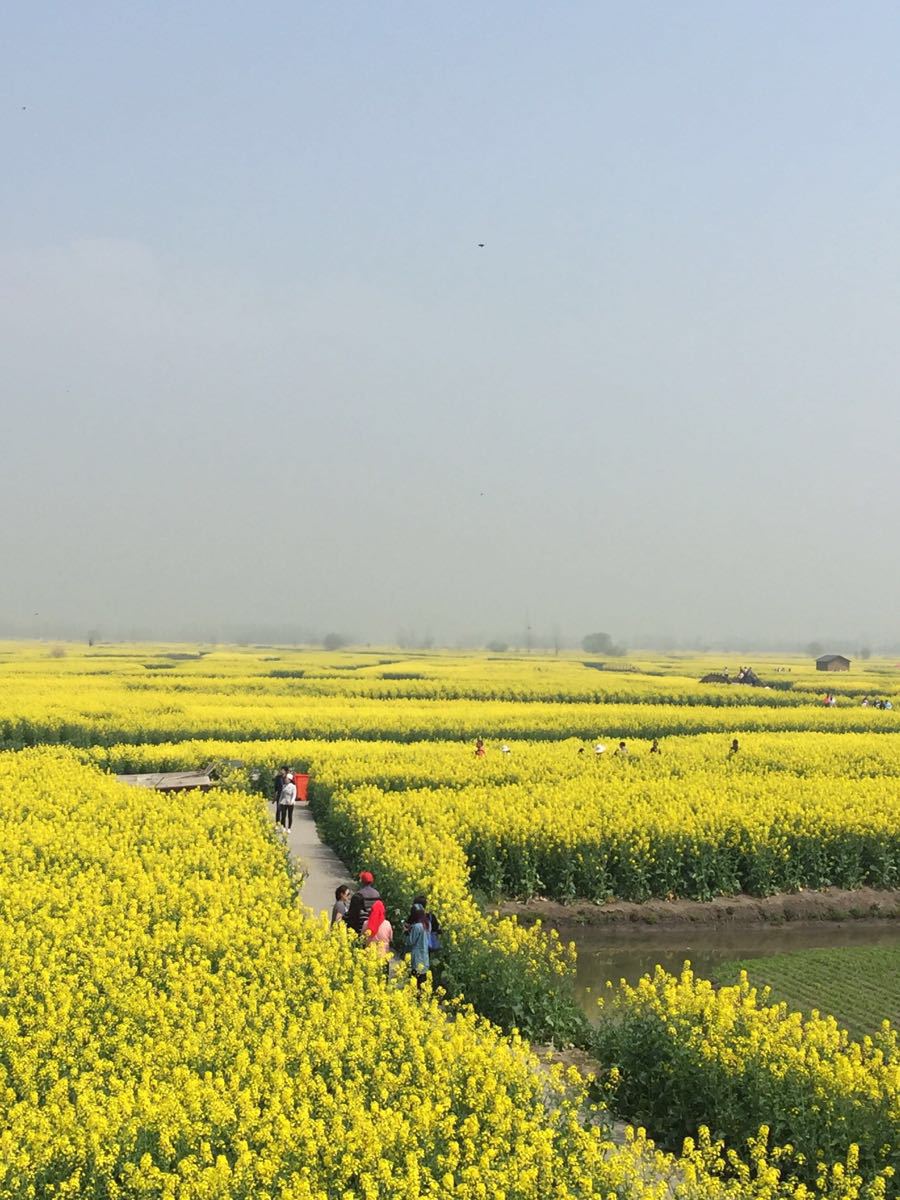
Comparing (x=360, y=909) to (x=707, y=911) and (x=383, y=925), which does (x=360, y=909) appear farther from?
(x=707, y=911)

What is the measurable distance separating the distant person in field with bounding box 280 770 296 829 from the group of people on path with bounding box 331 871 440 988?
10906 millimetres

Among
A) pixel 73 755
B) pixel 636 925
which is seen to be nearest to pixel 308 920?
pixel 636 925

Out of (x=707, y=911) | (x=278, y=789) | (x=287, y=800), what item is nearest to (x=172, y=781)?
(x=278, y=789)

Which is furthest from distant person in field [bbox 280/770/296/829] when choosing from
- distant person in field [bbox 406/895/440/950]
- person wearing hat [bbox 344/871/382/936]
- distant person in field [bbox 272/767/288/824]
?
distant person in field [bbox 406/895/440/950]

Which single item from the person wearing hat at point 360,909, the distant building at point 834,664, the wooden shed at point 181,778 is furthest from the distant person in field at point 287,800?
the distant building at point 834,664

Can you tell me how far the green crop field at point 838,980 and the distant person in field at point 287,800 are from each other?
39.7ft

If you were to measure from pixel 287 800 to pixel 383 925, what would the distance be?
40.1 feet

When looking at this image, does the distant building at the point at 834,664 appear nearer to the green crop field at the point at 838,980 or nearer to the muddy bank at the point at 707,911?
the muddy bank at the point at 707,911

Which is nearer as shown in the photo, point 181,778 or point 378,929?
point 378,929

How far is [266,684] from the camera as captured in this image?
73.4 meters

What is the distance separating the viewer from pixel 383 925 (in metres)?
14.0

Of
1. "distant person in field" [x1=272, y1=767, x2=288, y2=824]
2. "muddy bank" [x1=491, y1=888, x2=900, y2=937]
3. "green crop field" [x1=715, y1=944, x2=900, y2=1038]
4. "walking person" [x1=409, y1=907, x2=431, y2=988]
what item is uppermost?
"walking person" [x1=409, y1=907, x2=431, y2=988]

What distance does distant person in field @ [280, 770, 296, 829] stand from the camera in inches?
1013

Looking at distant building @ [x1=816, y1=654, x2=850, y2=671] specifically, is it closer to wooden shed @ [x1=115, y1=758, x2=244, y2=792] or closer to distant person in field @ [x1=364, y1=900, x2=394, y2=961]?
wooden shed @ [x1=115, y1=758, x2=244, y2=792]
